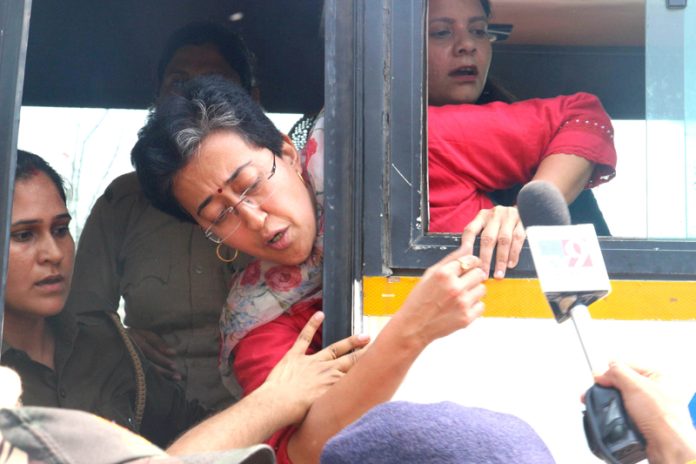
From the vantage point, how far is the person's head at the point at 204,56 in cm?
333

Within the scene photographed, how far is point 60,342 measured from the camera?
316 centimetres

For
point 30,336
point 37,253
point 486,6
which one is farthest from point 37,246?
point 486,6

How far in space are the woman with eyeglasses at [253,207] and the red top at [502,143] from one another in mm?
297

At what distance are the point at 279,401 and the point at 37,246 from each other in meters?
1.07

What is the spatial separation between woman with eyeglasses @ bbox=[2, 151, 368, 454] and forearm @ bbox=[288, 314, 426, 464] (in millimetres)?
876

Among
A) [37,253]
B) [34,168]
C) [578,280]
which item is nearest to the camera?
[578,280]

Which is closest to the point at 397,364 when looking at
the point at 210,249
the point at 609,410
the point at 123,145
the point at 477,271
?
the point at 477,271

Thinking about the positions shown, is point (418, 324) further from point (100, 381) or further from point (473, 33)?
point (100, 381)

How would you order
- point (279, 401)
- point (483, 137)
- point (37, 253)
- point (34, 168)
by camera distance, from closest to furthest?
point (279, 401)
point (483, 137)
point (37, 253)
point (34, 168)

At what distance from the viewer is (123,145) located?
347cm

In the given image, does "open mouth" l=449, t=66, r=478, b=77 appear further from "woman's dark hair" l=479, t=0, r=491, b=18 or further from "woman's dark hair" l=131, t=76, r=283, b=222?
"woman's dark hair" l=131, t=76, r=283, b=222

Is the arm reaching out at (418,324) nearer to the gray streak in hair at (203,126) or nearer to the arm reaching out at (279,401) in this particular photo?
the arm reaching out at (279,401)

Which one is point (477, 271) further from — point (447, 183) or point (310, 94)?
point (310, 94)

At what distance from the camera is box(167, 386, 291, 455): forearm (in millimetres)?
2252
